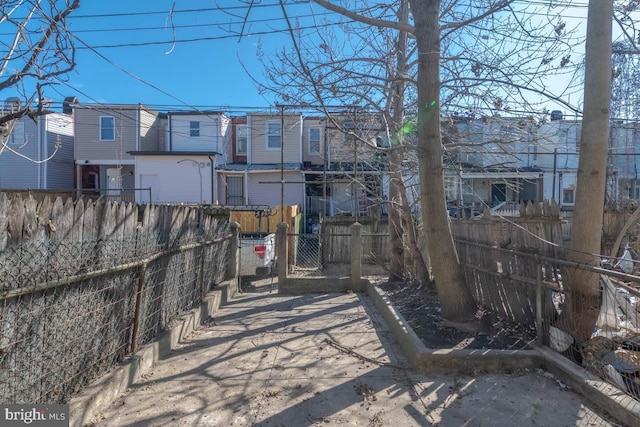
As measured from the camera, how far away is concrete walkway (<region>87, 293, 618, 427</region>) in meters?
3.30

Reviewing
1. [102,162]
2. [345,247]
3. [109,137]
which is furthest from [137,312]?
[109,137]

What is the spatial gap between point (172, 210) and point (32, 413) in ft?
10.3

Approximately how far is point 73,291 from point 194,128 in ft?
73.1

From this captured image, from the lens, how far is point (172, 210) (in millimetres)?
5500

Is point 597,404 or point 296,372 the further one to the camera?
point 296,372

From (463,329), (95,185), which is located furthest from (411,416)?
(95,185)

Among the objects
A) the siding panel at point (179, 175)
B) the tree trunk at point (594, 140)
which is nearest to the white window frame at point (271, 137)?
the siding panel at point (179, 175)

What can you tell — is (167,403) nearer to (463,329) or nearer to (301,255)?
(463,329)

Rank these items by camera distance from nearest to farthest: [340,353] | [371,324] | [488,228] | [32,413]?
[32,413] → [340,353] → [488,228] → [371,324]

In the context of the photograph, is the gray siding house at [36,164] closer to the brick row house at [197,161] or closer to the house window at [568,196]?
the brick row house at [197,161]

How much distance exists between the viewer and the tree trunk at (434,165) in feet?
17.3

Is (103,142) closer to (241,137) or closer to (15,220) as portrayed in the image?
(241,137)

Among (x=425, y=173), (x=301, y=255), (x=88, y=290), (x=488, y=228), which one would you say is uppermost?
(x=425, y=173)

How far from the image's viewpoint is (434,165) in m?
5.25
